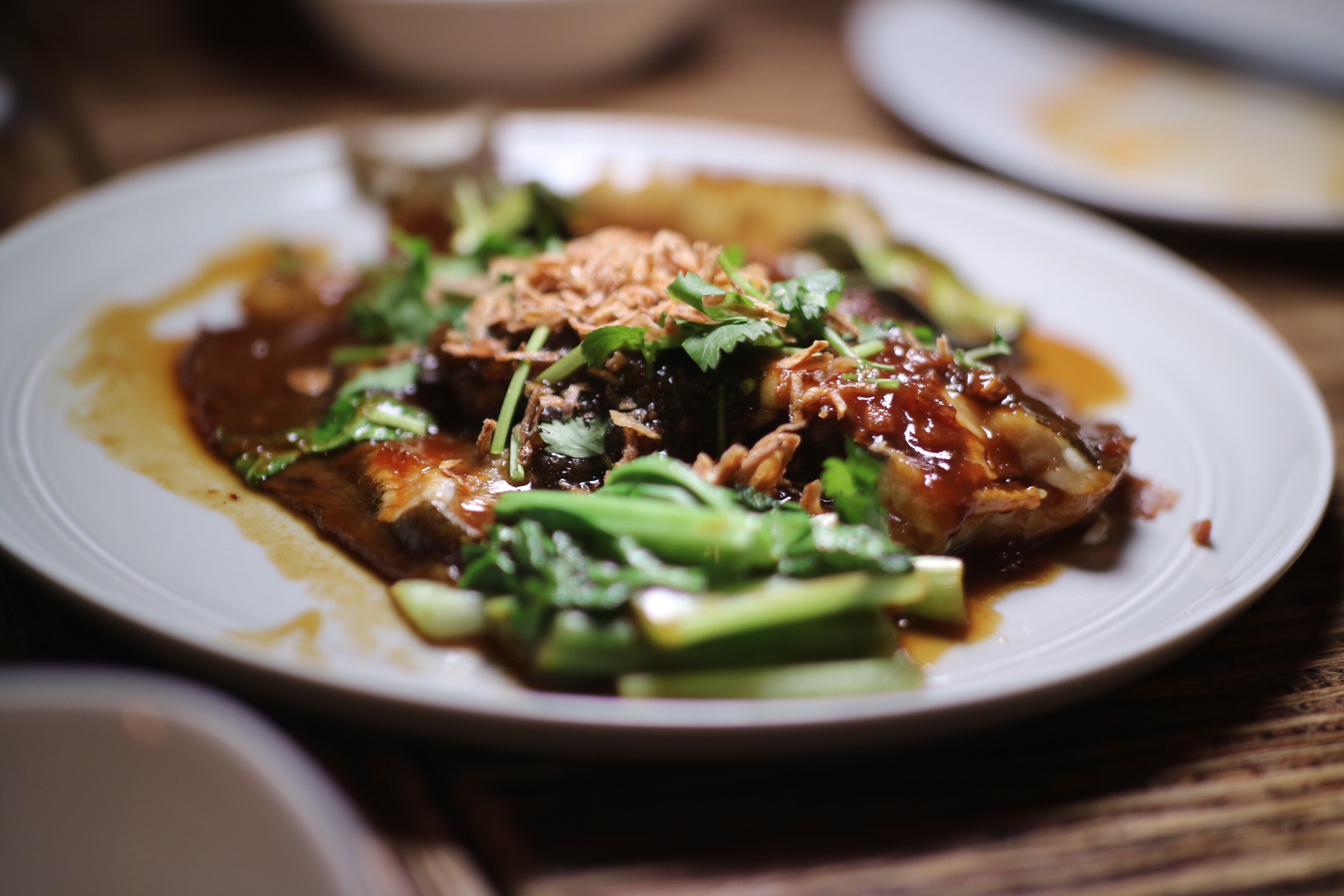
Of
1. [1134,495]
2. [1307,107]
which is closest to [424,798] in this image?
[1134,495]

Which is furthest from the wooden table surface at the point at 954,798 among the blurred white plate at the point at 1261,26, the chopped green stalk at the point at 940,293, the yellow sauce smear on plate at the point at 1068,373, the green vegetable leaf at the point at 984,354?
the blurred white plate at the point at 1261,26

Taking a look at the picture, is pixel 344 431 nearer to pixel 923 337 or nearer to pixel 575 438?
pixel 575 438

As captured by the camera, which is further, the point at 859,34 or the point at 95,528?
the point at 859,34

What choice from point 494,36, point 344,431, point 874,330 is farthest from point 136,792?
point 494,36

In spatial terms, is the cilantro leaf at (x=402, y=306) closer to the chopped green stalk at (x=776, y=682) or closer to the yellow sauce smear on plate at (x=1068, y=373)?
the chopped green stalk at (x=776, y=682)

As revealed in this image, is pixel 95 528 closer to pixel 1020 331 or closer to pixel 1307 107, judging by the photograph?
pixel 1020 331

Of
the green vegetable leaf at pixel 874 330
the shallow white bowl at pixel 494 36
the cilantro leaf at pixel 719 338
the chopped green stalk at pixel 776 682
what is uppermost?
the shallow white bowl at pixel 494 36

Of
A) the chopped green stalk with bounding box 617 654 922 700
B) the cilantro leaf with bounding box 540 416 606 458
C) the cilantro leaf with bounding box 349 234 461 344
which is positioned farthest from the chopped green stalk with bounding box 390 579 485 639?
the cilantro leaf with bounding box 349 234 461 344
